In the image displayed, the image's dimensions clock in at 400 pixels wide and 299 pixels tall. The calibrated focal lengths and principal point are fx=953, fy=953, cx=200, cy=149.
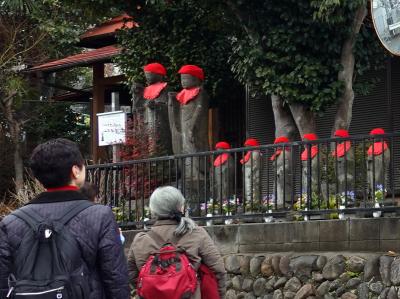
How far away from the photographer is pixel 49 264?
4824 millimetres

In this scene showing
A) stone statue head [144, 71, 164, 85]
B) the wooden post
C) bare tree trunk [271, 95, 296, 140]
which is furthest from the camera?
the wooden post

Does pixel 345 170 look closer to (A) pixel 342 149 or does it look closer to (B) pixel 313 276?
(A) pixel 342 149

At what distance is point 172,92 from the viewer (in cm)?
1505

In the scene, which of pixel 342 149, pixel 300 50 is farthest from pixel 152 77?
pixel 342 149

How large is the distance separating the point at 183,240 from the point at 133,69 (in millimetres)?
10460

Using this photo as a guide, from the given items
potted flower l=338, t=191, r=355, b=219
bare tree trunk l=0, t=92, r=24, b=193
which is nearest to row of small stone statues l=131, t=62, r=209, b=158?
potted flower l=338, t=191, r=355, b=219

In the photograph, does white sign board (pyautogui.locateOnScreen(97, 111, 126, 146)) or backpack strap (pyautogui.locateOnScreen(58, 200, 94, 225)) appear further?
white sign board (pyautogui.locateOnScreen(97, 111, 126, 146))

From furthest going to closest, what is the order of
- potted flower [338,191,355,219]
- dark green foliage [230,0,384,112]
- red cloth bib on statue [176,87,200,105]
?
red cloth bib on statue [176,87,200,105]
dark green foliage [230,0,384,112]
potted flower [338,191,355,219]

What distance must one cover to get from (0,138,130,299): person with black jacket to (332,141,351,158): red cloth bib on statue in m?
6.63

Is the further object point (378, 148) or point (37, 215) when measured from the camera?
point (378, 148)

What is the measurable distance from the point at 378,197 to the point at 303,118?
265cm

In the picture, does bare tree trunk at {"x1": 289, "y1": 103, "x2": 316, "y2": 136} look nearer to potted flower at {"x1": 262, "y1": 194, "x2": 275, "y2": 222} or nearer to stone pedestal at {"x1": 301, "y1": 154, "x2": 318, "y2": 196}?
potted flower at {"x1": 262, "y1": 194, "x2": 275, "y2": 222}

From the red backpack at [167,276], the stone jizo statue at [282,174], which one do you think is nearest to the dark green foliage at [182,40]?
the stone jizo statue at [282,174]

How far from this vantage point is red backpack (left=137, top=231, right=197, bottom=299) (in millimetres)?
6219
